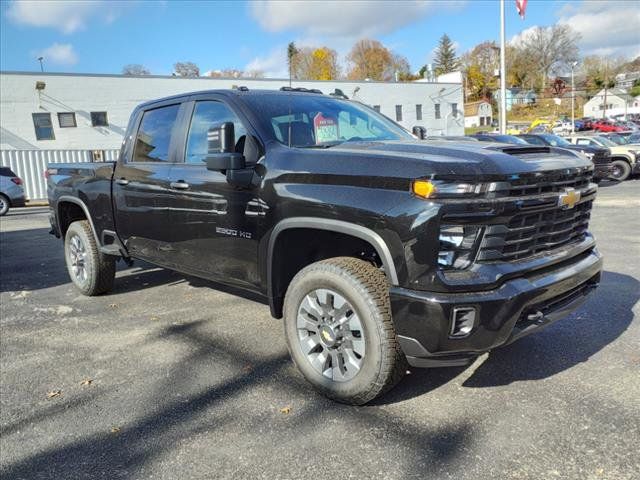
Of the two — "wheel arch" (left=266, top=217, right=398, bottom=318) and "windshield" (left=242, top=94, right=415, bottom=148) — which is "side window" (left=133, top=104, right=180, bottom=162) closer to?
"windshield" (left=242, top=94, right=415, bottom=148)

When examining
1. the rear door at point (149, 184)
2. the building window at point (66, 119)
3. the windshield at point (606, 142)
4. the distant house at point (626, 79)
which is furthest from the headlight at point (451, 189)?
the distant house at point (626, 79)

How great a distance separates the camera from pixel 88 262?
5754 mm

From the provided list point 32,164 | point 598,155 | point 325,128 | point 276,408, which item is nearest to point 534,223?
point 325,128

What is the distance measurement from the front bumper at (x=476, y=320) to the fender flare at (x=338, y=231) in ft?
0.45

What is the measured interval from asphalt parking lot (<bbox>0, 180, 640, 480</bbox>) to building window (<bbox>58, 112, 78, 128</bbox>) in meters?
26.2

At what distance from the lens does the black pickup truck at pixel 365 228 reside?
2672 millimetres

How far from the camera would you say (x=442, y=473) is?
2480 millimetres

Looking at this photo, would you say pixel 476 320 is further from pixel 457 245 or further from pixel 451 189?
pixel 451 189

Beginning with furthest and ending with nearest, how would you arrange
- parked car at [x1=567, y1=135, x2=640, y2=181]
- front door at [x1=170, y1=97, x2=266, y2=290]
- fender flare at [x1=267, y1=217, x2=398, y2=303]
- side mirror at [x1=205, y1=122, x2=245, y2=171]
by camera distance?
parked car at [x1=567, y1=135, x2=640, y2=181] < front door at [x1=170, y1=97, x2=266, y2=290] < side mirror at [x1=205, y1=122, x2=245, y2=171] < fender flare at [x1=267, y1=217, x2=398, y2=303]

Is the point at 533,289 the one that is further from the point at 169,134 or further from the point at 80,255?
the point at 80,255

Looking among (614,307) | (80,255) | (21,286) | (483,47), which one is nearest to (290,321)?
(614,307)

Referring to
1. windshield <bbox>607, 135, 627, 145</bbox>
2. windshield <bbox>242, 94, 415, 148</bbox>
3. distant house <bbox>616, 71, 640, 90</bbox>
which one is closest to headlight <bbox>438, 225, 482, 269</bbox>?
windshield <bbox>242, 94, 415, 148</bbox>

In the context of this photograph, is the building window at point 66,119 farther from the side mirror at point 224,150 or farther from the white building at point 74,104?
the side mirror at point 224,150

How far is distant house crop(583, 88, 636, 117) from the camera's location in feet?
326
